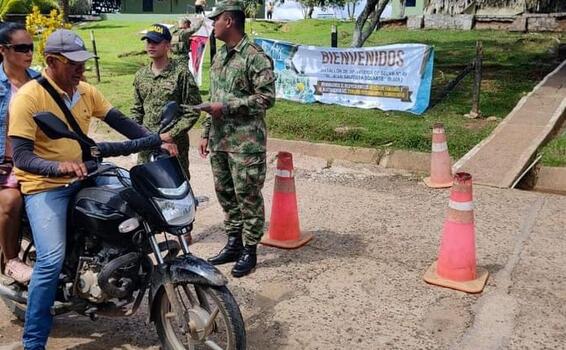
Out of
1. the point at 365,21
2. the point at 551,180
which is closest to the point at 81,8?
the point at 365,21

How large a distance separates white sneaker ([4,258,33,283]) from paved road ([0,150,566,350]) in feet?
1.47

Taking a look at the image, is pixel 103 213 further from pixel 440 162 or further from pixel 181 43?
pixel 181 43

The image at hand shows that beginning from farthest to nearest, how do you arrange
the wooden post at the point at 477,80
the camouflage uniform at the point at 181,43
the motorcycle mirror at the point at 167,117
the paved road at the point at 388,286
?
1. the wooden post at the point at 477,80
2. the camouflage uniform at the point at 181,43
3. the paved road at the point at 388,286
4. the motorcycle mirror at the point at 167,117

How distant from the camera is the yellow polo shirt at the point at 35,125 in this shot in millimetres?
→ 3053

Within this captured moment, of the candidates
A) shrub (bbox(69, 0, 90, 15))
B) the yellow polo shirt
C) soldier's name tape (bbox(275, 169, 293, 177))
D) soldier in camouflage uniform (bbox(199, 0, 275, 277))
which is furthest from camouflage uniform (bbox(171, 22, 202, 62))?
shrub (bbox(69, 0, 90, 15))

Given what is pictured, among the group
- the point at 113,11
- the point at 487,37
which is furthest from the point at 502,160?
the point at 113,11

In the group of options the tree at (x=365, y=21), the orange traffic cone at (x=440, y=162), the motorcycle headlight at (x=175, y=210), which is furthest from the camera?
the tree at (x=365, y=21)

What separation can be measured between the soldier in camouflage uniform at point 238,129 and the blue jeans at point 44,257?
129 cm

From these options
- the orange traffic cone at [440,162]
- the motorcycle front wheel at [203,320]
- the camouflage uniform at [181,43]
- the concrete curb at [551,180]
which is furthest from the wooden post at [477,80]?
the motorcycle front wheel at [203,320]

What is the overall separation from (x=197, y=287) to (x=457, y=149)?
549 centimetres

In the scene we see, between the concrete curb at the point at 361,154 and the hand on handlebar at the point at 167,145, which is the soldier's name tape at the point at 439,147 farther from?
the hand on handlebar at the point at 167,145

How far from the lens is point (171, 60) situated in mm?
4945

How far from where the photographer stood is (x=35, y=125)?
10.1 ft

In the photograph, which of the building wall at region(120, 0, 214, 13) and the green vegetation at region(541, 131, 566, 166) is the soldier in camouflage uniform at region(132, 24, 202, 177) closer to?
the green vegetation at region(541, 131, 566, 166)
